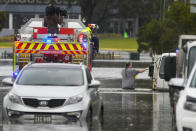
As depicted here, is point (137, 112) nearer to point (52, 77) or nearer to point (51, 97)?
point (52, 77)

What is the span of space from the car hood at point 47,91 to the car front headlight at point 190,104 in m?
3.68

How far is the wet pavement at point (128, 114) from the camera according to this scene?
14060mm

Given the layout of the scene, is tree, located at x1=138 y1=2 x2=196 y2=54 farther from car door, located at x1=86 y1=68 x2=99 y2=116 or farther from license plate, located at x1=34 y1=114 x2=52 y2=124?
license plate, located at x1=34 y1=114 x2=52 y2=124

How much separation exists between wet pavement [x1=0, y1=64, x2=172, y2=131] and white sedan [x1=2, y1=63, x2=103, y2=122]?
220 millimetres

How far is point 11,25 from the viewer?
402ft

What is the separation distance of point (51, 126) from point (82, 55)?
24.0ft

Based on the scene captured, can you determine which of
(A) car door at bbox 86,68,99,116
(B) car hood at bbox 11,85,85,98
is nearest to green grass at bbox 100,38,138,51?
(A) car door at bbox 86,68,99,116

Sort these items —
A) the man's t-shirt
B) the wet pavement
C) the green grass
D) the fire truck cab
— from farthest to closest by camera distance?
the green grass
the man's t-shirt
the fire truck cab
the wet pavement

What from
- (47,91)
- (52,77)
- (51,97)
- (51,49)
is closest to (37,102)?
(51,97)

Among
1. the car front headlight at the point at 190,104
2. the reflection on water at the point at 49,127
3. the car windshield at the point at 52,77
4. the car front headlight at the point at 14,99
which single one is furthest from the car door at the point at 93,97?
the car front headlight at the point at 190,104

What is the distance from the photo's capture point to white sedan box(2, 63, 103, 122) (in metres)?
13.9

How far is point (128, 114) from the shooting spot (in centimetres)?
1791

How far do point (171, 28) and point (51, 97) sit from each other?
31456 millimetres

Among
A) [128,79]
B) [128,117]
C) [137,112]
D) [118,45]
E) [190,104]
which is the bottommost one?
[118,45]
